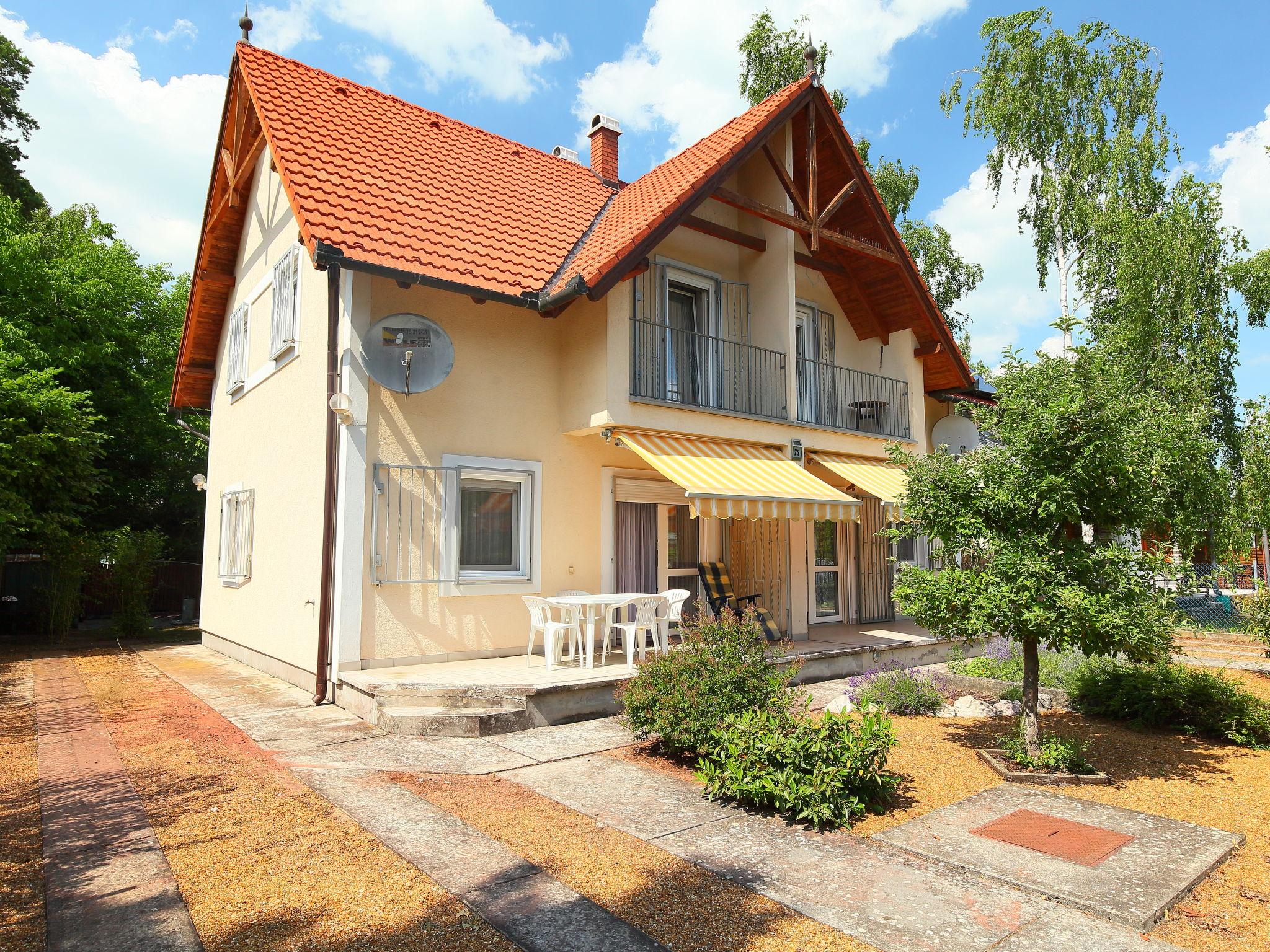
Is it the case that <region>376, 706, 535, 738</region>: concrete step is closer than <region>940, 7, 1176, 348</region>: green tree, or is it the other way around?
<region>376, 706, 535, 738</region>: concrete step

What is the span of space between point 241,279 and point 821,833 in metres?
15.2

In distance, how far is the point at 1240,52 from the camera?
1984 centimetres

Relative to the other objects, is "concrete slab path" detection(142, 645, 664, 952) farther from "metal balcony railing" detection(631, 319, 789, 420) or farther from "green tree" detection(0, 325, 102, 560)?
"green tree" detection(0, 325, 102, 560)

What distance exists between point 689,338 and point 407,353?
563cm

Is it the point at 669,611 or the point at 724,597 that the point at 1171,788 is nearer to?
the point at 669,611

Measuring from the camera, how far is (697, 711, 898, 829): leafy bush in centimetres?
568

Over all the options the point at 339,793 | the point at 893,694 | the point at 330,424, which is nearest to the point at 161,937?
the point at 339,793

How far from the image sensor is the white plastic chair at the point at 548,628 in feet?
31.4

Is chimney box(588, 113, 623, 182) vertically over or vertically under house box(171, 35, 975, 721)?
over

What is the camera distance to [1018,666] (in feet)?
34.8

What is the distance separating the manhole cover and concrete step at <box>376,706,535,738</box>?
489 cm

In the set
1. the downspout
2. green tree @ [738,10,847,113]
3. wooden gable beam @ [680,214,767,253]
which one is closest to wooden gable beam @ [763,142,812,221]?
wooden gable beam @ [680,214,767,253]

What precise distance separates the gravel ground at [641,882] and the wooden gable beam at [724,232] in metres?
10.3

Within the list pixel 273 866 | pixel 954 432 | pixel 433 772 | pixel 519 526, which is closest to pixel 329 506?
pixel 519 526
